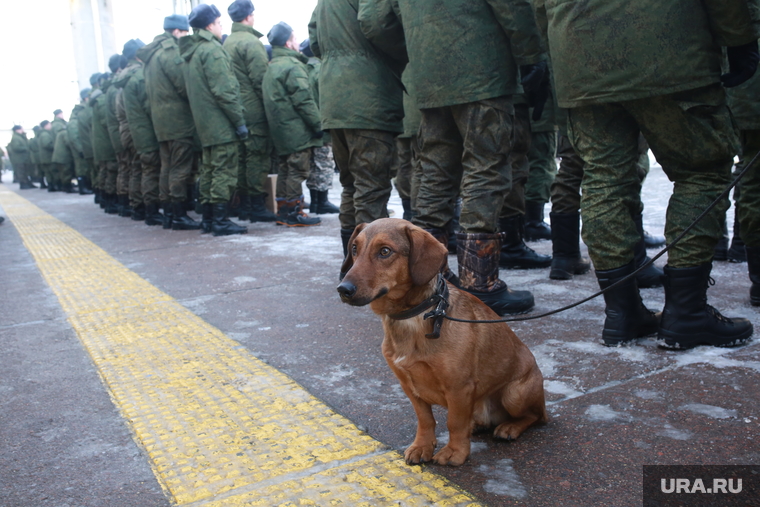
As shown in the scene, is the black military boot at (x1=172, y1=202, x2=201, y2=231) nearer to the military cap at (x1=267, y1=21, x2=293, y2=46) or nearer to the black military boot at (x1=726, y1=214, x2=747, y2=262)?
the military cap at (x1=267, y1=21, x2=293, y2=46)

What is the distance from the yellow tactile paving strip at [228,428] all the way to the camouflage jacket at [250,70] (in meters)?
5.48

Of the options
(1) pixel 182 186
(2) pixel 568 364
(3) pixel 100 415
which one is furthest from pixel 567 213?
(1) pixel 182 186

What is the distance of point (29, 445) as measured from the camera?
7.97ft

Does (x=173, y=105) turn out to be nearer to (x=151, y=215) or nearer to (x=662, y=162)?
(x=151, y=215)

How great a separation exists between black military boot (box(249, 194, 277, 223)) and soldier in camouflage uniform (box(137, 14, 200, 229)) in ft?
2.89

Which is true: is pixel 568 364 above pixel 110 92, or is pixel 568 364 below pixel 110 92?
below

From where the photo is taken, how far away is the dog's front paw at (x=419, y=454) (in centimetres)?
210

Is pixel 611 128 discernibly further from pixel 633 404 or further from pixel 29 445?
pixel 29 445

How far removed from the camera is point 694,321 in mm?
2959

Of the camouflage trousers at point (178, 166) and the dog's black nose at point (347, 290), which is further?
the camouflage trousers at point (178, 166)

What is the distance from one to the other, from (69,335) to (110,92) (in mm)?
8848

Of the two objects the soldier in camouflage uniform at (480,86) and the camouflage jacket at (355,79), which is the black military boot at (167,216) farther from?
the soldier in camouflage uniform at (480,86)

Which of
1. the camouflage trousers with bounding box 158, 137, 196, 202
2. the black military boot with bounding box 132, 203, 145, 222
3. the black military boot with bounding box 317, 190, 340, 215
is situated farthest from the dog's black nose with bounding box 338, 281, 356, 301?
the black military boot with bounding box 132, 203, 145, 222

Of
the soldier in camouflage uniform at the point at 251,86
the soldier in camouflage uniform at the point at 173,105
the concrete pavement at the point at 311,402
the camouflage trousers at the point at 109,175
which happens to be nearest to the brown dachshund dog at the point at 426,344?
the concrete pavement at the point at 311,402
